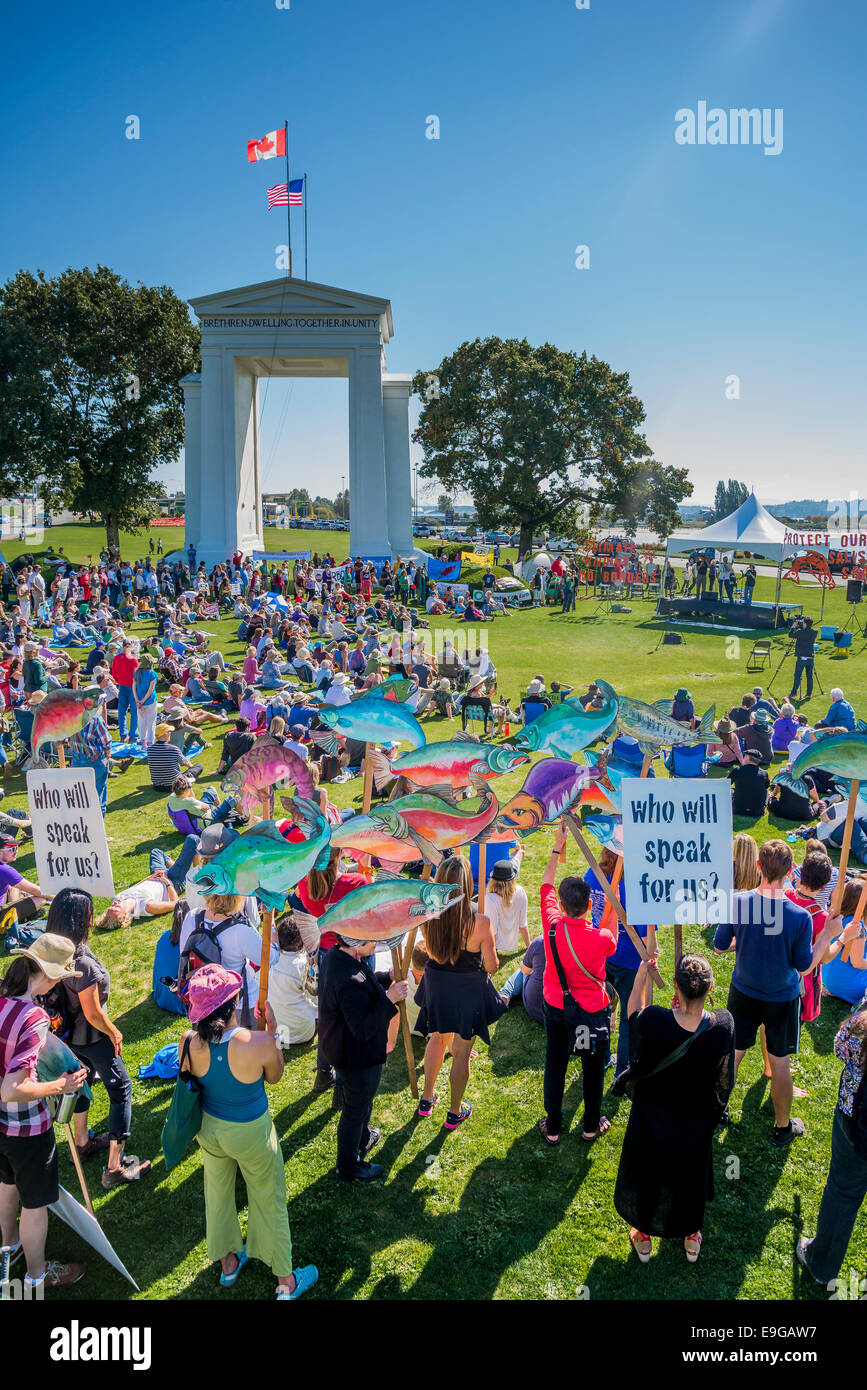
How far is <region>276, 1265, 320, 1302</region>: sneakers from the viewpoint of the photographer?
13.1 feet

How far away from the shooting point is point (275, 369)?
43.6m

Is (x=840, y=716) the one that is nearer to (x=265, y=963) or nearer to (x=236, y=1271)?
(x=265, y=963)

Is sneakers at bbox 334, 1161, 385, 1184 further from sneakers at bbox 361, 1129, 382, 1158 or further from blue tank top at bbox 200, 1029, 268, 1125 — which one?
blue tank top at bbox 200, 1029, 268, 1125

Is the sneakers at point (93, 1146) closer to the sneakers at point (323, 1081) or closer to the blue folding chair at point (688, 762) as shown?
the sneakers at point (323, 1081)

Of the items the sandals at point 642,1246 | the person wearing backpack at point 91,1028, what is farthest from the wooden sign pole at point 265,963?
the sandals at point 642,1246

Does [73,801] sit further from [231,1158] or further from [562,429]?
[562,429]

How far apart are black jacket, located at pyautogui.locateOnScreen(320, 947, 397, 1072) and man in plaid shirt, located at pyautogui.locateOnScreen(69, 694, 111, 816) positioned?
6407 millimetres

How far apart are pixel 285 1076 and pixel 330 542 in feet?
201

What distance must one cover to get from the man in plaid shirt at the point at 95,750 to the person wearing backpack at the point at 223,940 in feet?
17.6

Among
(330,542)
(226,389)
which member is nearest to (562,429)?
(226,389)

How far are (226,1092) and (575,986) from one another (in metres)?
2.07

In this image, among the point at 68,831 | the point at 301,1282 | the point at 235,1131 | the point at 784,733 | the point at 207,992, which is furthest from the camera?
the point at 784,733

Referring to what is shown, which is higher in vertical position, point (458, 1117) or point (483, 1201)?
point (458, 1117)

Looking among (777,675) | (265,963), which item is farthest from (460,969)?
(777,675)
